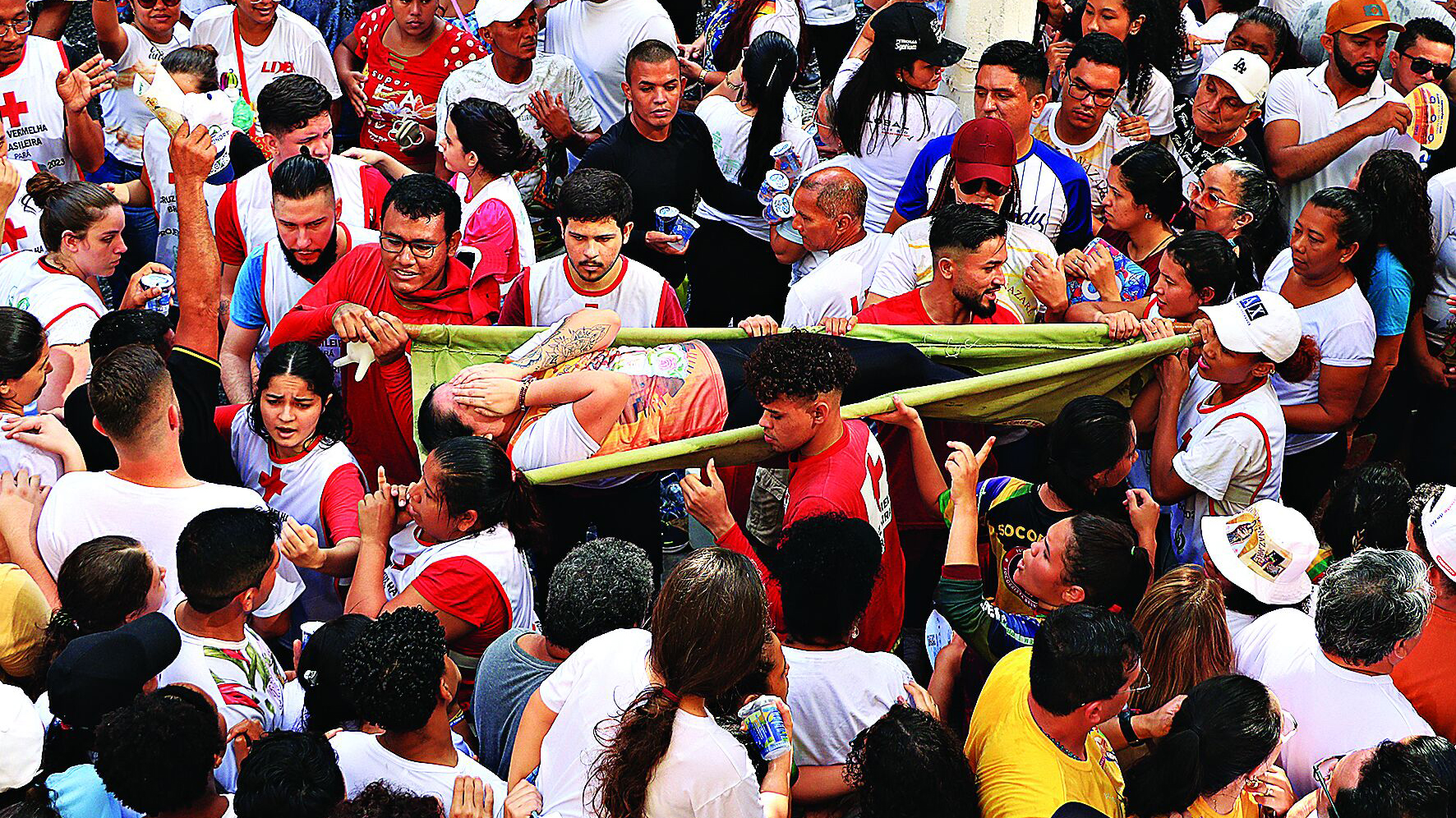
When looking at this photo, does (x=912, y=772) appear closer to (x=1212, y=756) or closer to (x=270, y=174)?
(x=1212, y=756)

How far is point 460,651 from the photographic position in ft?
13.0

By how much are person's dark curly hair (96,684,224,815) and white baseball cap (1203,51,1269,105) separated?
17.0ft

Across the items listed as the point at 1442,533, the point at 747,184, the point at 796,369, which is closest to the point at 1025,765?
the point at 796,369

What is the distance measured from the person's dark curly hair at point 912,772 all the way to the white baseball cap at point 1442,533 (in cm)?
167

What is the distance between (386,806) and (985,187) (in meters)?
3.52

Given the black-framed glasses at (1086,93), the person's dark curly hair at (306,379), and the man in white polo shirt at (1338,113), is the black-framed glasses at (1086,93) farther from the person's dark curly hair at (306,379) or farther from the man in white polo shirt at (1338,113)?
the person's dark curly hair at (306,379)

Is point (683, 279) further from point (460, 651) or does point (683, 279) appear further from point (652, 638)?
point (652, 638)

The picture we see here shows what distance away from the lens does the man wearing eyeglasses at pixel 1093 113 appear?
5.98 metres

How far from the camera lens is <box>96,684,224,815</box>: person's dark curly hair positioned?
9.54ft

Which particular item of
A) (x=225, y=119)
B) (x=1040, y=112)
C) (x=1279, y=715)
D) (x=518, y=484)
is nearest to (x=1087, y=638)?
(x=1279, y=715)

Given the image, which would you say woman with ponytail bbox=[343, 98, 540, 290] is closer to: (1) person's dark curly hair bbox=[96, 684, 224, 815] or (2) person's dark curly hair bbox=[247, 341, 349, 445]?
(2) person's dark curly hair bbox=[247, 341, 349, 445]

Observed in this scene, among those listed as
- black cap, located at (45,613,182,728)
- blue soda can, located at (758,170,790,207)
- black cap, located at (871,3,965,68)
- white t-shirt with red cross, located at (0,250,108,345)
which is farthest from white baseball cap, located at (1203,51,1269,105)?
black cap, located at (45,613,182,728)

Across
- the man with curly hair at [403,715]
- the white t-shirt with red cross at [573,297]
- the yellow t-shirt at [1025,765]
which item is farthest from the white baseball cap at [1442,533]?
the white t-shirt with red cross at [573,297]

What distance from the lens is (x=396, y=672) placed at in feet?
10.3
